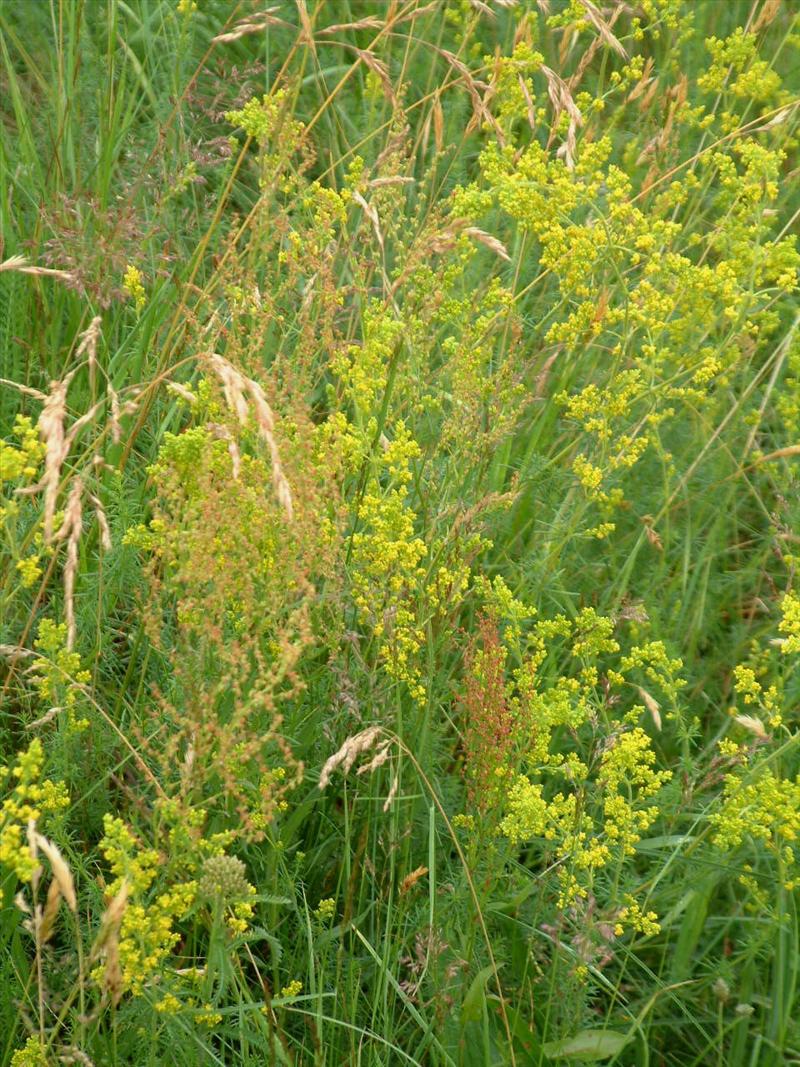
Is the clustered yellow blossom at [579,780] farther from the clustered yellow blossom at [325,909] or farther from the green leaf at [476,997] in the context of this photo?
the clustered yellow blossom at [325,909]

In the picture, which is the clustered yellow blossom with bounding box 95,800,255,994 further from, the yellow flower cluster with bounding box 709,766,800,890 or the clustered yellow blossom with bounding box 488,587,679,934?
the yellow flower cluster with bounding box 709,766,800,890

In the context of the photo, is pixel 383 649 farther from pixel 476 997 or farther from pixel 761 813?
pixel 761 813

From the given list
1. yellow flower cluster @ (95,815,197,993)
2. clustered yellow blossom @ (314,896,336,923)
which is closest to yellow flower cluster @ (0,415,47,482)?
yellow flower cluster @ (95,815,197,993)

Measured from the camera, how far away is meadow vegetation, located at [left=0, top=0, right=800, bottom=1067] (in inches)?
68.4

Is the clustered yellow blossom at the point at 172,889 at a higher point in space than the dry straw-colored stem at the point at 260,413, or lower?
lower

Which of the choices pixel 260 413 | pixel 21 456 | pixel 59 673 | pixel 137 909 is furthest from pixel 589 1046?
pixel 21 456

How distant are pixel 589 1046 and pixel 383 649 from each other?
0.73 metres

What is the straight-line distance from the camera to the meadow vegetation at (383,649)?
1738 millimetres

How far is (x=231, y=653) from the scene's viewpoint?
1639 millimetres

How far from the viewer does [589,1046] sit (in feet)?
6.46

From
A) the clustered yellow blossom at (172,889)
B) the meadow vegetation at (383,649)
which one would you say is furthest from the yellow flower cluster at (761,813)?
the clustered yellow blossom at (172,889)

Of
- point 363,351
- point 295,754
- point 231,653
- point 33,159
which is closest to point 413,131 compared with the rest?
point 33,159

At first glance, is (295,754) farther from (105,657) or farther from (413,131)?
(413,131)

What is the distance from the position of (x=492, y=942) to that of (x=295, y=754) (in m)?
0.47
